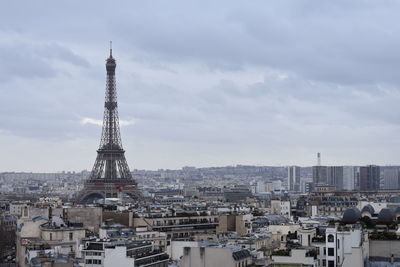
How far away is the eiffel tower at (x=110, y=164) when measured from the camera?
154125 mm

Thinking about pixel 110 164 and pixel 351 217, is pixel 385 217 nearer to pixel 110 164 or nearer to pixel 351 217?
pixel 351 217

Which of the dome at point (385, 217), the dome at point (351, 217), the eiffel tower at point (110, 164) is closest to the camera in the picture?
the dome at point (351, 217)

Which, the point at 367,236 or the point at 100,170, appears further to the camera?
the point at 100,170

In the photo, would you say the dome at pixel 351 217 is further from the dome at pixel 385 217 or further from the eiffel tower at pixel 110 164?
the eiffel tower at pixel 110 164

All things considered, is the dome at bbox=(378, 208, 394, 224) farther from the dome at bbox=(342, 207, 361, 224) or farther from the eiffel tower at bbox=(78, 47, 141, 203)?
the eiffel tower at bbox=(78, 47, 141, 203)

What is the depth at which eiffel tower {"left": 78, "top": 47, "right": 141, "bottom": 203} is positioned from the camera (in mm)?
154125

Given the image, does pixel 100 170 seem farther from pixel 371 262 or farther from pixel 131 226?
pixel 371 262

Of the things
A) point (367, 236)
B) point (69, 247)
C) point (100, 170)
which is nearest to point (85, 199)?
point (100, 170)

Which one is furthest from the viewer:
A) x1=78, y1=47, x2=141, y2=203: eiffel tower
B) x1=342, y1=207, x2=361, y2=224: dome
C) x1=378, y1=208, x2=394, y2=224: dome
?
x1=78, y1=47, x2=141, y2=203: eiffel tower

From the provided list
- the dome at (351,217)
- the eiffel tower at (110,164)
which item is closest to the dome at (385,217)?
the dome at (351,217)

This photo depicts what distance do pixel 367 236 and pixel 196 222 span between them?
144 ft

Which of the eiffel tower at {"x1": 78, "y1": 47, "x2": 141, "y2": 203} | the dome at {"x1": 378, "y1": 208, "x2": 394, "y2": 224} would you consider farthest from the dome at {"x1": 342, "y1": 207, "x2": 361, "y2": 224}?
the eiffel tower at {"x1": 78, "y1": 47, "x2": 141, "y2": 203}

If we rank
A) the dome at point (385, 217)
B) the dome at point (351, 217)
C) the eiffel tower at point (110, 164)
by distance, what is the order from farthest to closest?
the eiffel tower at point (110, 164) < the dome at point (385, 217) < the dome at point (351, 217)

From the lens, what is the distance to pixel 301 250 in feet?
150
